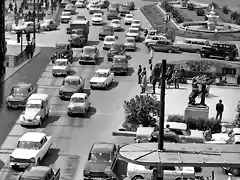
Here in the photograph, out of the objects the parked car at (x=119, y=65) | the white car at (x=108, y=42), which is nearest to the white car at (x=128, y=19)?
the white car at (x=108, y=42)

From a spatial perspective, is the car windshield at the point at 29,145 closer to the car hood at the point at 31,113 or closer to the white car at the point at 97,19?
the car hood at the point at 31,113

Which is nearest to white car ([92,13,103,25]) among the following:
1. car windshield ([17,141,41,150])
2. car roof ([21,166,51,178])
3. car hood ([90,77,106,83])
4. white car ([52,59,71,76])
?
white car ([52,59,71,76])

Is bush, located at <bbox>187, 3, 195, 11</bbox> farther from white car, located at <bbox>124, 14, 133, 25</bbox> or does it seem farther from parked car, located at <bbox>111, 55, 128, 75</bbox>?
parked car, located at <bbox>111, 55, 128, 75</bbox>

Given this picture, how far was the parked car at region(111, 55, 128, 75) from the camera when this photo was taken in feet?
195

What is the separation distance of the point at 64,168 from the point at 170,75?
19923 mm

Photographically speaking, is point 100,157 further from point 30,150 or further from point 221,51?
point 221,51

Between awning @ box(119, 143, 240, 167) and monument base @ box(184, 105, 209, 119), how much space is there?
61.7 ft

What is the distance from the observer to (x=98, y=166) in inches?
1393

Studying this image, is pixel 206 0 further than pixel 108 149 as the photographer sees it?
Yes

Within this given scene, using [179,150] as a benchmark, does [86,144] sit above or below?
below

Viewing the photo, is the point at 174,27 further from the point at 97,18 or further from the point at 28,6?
the point at 28,6

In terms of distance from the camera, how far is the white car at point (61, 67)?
5816 centimetres

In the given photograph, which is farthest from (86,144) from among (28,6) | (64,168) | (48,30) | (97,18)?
(28,6)

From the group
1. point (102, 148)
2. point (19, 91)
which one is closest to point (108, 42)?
point (19, 91)
